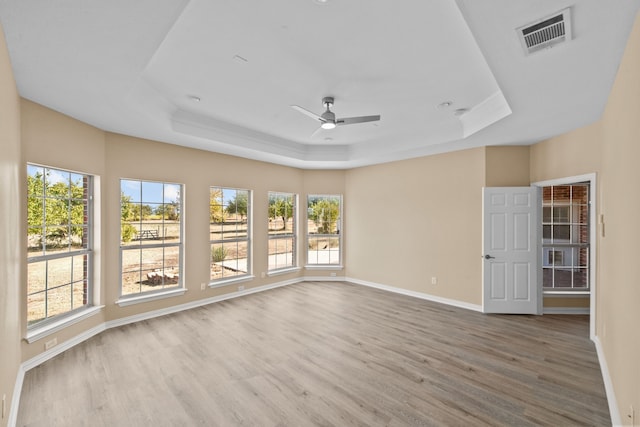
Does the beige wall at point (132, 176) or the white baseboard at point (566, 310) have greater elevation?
the beige wall at point (132, 176)

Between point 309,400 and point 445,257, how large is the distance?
12.3ft

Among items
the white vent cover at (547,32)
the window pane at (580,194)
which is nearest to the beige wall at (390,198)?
the white vent cover at (547,32)

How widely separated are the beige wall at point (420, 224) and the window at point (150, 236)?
3.70 metres

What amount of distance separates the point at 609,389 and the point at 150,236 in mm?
5640

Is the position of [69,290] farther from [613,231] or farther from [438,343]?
[613,231]

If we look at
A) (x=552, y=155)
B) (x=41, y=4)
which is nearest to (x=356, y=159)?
(x=552, y=155)

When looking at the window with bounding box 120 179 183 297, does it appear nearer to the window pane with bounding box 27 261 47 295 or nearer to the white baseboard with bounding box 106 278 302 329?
the white baseboard with bounding box 106 278 302 329

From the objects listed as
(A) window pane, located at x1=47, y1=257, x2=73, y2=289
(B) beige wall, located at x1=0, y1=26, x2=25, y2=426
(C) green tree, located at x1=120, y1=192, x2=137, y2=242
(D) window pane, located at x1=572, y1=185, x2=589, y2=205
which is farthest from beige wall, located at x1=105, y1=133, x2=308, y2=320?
(D) window pane, located at x1=572, y1=185, x2=589, y2=205

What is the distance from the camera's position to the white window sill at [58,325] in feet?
9.73

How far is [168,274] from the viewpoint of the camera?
4684 millimetres

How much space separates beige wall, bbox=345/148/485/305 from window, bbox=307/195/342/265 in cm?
28

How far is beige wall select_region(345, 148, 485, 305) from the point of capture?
4930 mm

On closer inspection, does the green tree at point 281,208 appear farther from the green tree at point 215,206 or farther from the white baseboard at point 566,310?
the white baseboard at point 566,310

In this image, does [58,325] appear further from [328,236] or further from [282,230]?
[328,236]
